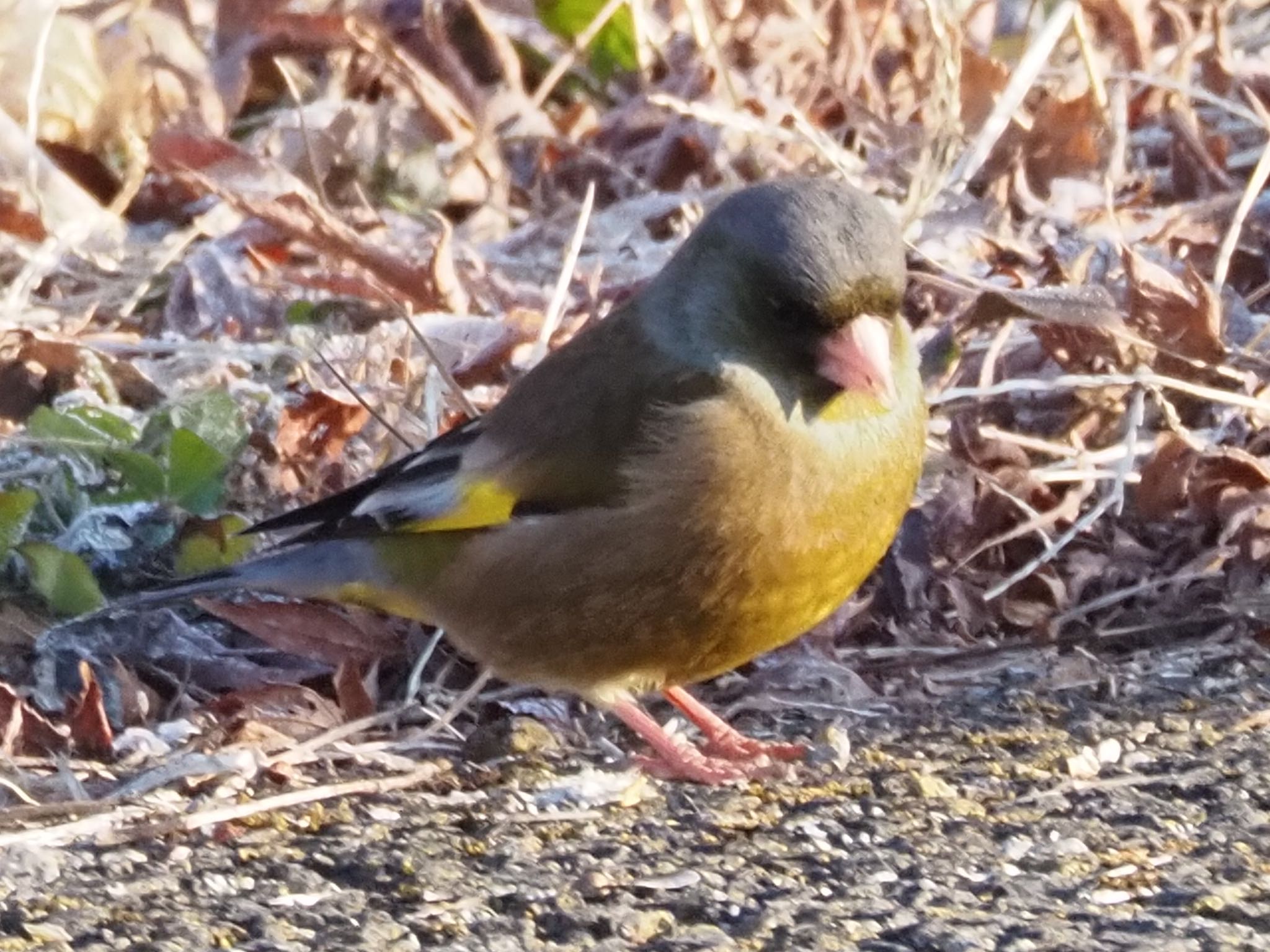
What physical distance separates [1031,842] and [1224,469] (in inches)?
55.7

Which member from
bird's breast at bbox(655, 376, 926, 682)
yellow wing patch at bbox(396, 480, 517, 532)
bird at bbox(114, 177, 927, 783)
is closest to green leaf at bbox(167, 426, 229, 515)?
bird at bbox(114, 177, 927, 783)

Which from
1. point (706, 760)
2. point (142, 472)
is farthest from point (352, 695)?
point (142, 472)

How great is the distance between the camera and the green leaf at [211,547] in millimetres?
4105

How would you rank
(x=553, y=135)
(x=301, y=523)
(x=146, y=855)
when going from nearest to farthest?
(x=146, y=855), (x=301, y=523), (x=553, y=135)

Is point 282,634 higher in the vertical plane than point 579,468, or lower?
lower

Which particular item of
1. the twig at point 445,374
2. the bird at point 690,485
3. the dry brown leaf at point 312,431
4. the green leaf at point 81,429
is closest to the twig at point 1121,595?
the bird at point 690,485

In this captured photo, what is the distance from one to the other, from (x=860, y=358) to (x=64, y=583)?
1645 mm

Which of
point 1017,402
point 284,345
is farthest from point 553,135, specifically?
point 1017,402

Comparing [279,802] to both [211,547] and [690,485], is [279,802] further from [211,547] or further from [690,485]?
[211,547]

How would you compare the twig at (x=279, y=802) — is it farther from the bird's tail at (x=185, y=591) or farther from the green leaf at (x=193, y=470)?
the green leaf at (x=193, y=470)

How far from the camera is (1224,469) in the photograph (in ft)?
13.3

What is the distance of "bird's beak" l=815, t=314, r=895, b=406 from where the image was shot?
3.31m

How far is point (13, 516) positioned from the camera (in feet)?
13.3

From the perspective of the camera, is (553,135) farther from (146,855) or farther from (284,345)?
(146,855)
